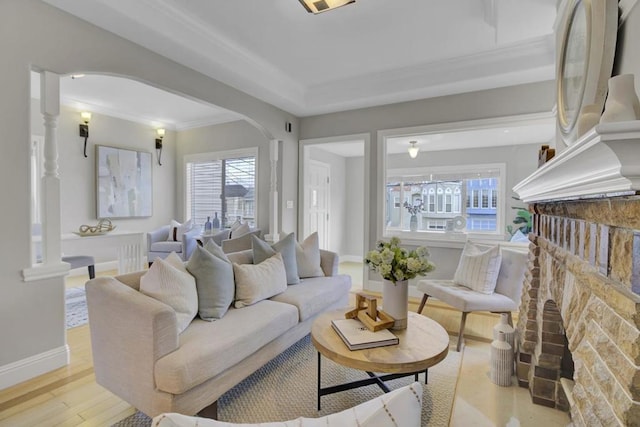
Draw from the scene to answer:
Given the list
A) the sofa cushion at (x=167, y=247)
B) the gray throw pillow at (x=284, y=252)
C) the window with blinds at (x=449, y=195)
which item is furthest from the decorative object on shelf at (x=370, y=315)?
the sofa cushion at (x=167, y=247)

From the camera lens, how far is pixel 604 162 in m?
0.65

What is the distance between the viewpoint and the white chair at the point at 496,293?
2.66 metres

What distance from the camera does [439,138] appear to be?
497 centimetres

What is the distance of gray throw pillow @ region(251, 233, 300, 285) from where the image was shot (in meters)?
2.83

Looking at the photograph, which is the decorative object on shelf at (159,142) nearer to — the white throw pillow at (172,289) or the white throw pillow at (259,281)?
the white throw pillow at (259,281)

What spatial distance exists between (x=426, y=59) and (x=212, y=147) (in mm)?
3945

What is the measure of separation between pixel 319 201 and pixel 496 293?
3850 mm

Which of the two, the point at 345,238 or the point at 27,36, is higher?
the point at 27,36

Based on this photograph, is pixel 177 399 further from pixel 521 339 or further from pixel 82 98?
pixel 82 98

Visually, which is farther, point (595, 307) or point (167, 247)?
point (167, 247)

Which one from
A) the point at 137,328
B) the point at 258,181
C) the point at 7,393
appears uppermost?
the point at 258,181

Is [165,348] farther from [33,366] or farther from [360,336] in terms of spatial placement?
[33,366]

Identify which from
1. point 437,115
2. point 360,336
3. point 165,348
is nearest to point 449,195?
point 437,115

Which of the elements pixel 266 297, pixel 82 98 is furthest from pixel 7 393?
pixel 82 98
